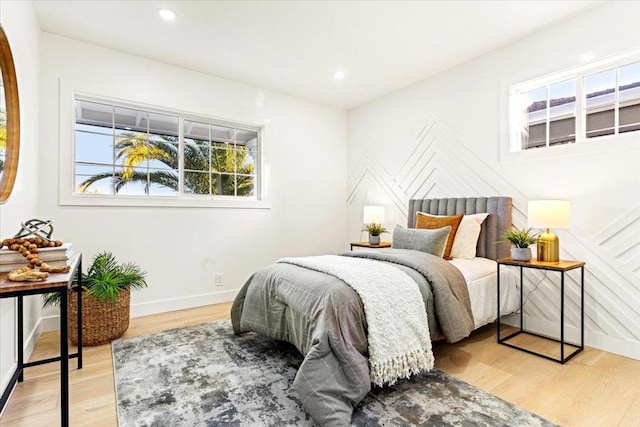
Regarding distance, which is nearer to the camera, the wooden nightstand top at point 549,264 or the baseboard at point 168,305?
the wooden nightstand top at point 549,264

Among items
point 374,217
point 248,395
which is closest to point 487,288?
point 374,217

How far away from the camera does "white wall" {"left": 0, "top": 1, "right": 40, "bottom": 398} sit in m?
1.91

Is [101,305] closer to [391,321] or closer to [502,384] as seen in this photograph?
[391,321]

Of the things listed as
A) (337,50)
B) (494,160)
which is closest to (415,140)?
(494,160)

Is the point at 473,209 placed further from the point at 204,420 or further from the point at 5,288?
the point at 5,288

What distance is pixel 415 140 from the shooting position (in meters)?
4.00

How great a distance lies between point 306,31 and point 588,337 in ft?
11.0

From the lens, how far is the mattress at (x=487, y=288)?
2559 millimetres

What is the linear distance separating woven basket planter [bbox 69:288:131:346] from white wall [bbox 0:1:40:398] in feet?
0.91

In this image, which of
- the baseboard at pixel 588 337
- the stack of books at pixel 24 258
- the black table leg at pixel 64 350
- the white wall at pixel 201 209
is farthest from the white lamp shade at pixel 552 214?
the stack of books at pixel 24 258

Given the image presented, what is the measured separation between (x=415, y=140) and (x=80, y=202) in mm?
3506

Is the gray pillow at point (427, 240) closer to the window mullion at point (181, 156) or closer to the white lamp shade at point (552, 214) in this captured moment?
the white lamp shade at point (552, 214)

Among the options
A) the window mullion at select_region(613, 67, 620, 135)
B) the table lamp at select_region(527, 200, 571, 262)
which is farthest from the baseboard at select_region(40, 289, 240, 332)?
the window mullion at select_region(613, 67, 620, 135)

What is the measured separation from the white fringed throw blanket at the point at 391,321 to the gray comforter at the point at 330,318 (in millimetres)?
58
